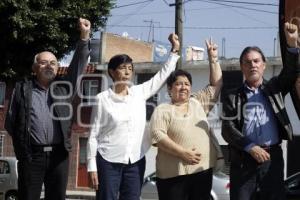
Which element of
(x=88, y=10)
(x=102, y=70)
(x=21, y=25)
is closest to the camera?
(x=21, y=25)

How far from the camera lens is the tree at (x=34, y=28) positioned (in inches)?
449

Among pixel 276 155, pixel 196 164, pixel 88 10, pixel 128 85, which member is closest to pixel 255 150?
pixel 276 155

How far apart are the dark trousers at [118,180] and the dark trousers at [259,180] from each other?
0.83m

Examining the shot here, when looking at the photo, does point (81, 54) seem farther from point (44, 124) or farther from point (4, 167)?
point (4, 167)

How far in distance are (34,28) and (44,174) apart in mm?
7051

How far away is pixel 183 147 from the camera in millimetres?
4980

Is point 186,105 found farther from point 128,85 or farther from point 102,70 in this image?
point 102,70

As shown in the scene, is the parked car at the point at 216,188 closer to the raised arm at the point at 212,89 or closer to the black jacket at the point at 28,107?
the raised arm at the point at 212,89

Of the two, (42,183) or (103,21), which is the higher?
(103,21)

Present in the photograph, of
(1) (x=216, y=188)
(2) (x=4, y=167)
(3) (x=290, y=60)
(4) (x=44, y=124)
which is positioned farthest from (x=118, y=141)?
(2) (x=4, y=167)

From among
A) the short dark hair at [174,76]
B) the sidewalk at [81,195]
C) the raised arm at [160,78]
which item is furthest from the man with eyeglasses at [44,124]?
the sidewalk at [81,195]

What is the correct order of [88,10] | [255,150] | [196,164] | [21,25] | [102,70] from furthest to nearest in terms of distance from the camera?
[102,70]
[88,10]
[21,25]
[196,164]
[255,150]

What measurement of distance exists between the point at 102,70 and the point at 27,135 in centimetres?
2464

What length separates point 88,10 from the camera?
12.9 meters
